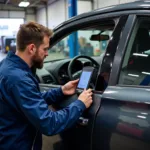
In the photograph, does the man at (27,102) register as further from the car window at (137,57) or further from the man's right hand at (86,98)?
the car window at (137,57)

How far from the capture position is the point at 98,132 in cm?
157

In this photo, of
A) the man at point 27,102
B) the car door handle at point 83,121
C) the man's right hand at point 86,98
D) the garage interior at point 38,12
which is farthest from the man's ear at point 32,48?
the garage interior at point 38,12

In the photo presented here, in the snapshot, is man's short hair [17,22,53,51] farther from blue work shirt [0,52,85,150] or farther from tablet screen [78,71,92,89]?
tablet screen [78,71,92,89]

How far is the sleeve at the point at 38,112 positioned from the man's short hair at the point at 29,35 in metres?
0.25

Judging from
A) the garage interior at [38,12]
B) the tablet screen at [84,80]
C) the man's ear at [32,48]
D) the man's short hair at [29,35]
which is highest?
the garage interior at [38,12]

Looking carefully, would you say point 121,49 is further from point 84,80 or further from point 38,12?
point 38,12

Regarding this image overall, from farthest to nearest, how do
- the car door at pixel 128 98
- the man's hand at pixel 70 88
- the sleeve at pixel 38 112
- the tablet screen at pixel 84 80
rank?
the man's hand at pixel 70 88 < the tablet screen at pixel 84 80 < the sleeve at pixel 38 112 < the car door at pixel 128 98

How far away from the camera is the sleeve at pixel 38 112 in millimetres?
1499

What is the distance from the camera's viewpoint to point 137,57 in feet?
5.36

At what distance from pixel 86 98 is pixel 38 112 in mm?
318

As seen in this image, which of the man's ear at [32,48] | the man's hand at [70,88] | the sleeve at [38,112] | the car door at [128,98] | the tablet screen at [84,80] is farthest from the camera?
the man's hand at [70,88]

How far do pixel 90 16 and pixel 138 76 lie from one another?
592mm

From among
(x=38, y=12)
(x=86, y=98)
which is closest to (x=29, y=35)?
(x=86, y=98)

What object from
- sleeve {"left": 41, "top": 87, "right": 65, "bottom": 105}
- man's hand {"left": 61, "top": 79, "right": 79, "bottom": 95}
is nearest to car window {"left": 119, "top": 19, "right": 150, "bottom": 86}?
man's hand {"left": 61, "top": 79, "right": 79, "bottom": 95}
